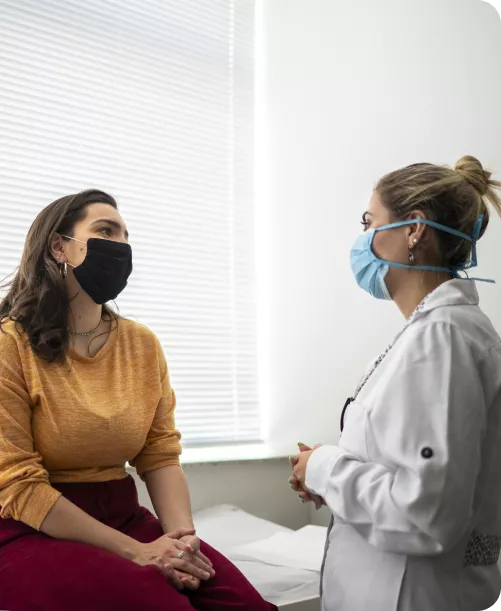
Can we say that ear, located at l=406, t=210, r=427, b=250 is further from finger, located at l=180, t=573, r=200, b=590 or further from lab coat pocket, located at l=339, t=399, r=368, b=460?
finger, located at l=180, t=573, r=200, b=590

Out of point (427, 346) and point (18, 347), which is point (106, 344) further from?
point (427, 346)

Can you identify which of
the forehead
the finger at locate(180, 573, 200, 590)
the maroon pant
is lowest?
the finger at locate(180, 573, 200, 590)

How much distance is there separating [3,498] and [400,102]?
2.10 m

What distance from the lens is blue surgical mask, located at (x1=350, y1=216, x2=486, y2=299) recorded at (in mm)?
1512

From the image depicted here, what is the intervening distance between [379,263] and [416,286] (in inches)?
4.2

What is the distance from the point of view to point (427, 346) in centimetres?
133

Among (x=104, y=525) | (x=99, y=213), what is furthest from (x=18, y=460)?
(x=99, y=213)

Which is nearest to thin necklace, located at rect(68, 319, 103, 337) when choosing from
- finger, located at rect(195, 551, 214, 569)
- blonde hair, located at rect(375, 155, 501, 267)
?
finger, located at rect(195, 551, 214, 569)

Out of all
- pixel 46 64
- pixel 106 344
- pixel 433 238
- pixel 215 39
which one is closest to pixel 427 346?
pixel 433 238

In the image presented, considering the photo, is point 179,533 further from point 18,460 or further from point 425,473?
point 425,473

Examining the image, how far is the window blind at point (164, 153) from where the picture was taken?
259 cm

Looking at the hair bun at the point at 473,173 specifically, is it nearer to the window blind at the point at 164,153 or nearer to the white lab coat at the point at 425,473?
the white lab coat at the point at 425,473

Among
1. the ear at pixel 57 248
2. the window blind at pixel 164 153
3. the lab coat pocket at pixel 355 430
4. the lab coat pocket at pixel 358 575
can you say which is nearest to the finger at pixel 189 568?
the lab coat pocket at pixel 358 575

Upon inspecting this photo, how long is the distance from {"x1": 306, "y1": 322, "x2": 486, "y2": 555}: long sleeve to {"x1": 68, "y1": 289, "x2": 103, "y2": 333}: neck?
835 mm
